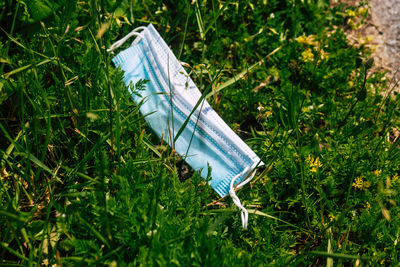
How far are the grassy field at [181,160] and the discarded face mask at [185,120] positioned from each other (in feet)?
0.32

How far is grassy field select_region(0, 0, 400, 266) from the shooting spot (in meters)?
1.59

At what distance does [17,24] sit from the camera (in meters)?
2.14

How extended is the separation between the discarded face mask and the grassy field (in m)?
0.10

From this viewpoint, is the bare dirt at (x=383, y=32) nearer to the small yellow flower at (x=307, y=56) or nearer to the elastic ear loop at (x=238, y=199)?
the small yellow flower at (x=307, y=56)

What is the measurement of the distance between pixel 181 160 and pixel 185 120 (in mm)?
288

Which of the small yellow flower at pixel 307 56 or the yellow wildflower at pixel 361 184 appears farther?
the small yellow flower at pixel 307 56

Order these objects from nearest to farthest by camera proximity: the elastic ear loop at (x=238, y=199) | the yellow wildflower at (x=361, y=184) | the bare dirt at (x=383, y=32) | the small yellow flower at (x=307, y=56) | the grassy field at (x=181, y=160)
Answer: the grassy field at (x=181, y=160) < the elastic ear loop at (x=238, y=199) < the yellow wildflower at (x=361, y=184) < the small yellow flower at (x=307, y=56) < the bare dirt at (x=383, y=32)

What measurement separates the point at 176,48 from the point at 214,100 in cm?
65

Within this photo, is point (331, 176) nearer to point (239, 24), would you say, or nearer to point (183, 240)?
point (183, 240)

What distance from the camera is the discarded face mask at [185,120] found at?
205 cm

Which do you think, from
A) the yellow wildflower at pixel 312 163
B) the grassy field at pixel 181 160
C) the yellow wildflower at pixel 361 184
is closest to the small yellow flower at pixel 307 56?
the grassy field at pixel 181 160

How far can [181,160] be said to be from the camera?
2.25 meters

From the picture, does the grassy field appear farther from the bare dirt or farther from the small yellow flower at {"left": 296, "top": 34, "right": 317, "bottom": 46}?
the bare dirt

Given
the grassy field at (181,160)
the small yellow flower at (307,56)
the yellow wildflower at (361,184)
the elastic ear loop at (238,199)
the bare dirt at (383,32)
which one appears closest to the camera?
the grassy field at (181,160)
